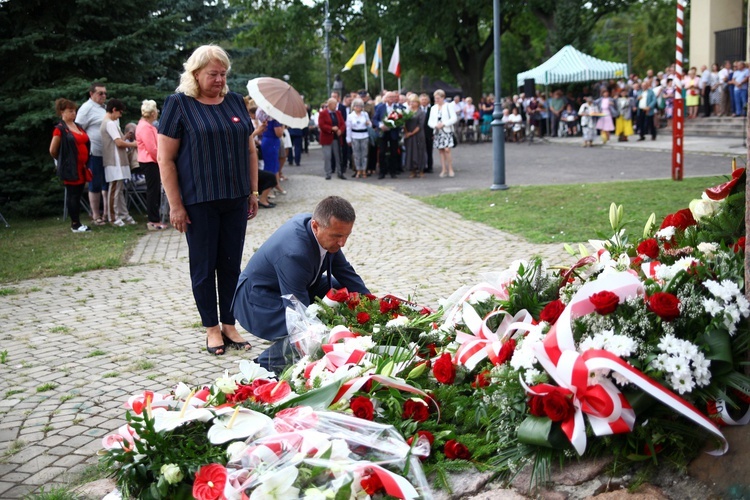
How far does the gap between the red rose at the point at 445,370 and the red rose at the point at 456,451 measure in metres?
0.44

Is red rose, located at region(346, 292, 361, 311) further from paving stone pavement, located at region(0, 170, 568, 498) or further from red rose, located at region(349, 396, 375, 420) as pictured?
red rose, located at region(349, 396, 375, 420)

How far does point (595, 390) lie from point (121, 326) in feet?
15.8

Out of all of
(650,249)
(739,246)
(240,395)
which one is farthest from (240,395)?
(739,246)

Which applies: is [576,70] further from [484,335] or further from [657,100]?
[484,335]

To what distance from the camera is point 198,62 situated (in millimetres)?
5391

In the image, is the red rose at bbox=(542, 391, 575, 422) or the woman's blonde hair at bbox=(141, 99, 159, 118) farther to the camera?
the woman's blonde hair at bbox=(141, 99, 159, 118)

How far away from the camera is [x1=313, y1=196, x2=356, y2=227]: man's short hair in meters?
4.56

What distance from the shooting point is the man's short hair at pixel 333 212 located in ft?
15.0

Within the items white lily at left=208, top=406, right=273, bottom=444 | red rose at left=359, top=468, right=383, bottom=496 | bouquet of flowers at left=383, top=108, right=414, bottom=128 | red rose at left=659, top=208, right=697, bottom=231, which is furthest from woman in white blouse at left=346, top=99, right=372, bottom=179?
red rose at left=359, top=468, right=383, bottom=496

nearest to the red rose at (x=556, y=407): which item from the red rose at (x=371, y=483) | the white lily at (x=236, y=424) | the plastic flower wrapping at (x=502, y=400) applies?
the plastic flower wrapping at (x=502, y=400)

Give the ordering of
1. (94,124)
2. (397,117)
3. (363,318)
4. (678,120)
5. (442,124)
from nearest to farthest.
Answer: (363,318), (94,124), (678,120), (442,124), (397,117)

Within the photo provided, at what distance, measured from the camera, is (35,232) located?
12.7 m

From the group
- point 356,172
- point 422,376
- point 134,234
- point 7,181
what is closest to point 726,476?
point 422,376

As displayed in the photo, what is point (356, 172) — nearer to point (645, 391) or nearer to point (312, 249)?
point (312, 249)
